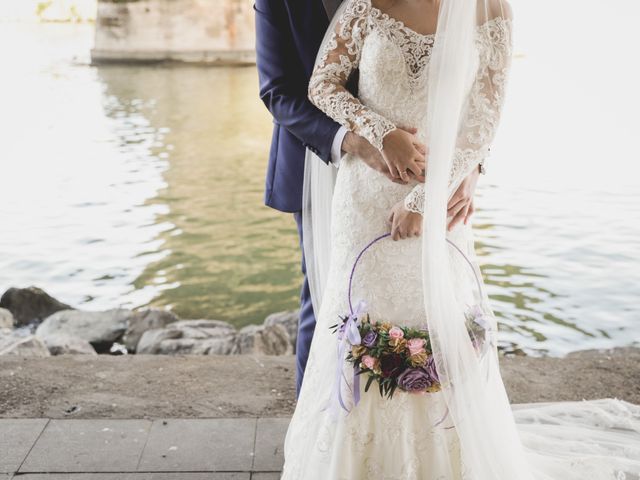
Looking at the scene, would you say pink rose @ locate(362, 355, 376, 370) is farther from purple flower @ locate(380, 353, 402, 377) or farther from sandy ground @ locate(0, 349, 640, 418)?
sandy ground @ locate(0, 349, 640, 418)

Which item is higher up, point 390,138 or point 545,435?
point 390,138

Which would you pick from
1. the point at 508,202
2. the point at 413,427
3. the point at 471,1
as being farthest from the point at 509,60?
the point at 508,202

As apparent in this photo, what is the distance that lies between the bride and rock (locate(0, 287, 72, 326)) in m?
4.66

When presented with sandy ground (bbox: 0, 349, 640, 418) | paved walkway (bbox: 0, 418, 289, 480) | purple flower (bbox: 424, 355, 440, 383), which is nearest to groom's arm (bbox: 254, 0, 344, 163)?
purple flower (bbox: 424, 355, 440, 383)

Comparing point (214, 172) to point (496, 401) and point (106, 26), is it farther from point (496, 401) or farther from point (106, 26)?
point (106, 26)

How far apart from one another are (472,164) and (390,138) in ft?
0.84

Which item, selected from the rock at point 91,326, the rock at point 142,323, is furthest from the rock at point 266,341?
the rock at point 91,326

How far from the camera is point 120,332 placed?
6066 millimetres

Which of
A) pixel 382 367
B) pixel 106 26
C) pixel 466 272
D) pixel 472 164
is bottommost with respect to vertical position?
pixel 106 26

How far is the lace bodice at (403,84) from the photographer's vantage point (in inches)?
88.2

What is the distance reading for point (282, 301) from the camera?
6988 mm

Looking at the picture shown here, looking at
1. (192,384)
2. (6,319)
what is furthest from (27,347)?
(6,319)

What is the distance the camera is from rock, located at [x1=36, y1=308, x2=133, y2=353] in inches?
234

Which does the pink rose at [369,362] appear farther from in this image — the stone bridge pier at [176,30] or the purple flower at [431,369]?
the stone bridge pier at [176,30]
